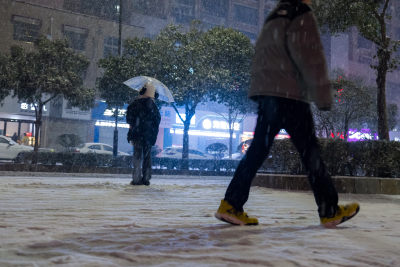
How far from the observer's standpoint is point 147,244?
7.80 ft

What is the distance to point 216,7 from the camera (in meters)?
50.6

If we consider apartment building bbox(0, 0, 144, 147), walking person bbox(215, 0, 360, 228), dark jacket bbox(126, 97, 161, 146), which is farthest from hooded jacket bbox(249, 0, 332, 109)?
apartment building bbox(0, 0, 144, 147)

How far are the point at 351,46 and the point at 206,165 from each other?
1600 inches

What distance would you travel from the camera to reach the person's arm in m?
3.08

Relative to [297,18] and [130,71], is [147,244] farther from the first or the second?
[130,71]

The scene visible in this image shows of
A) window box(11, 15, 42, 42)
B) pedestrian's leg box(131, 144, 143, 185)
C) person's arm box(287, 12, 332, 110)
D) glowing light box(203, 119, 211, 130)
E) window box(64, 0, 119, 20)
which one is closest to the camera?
person's arm box(287, 12, 332, 110)

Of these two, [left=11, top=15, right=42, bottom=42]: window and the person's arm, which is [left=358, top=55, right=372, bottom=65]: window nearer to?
[left=11, top=15, right=42, bottom=42]: window

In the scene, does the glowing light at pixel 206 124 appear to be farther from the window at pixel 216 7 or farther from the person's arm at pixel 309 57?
the person's arm at pixel 309 57

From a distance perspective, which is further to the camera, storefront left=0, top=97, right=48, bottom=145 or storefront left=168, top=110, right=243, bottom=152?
storefront left=168, top=110, right=243, bottom=152

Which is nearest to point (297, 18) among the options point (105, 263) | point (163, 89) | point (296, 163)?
point (105, 263)

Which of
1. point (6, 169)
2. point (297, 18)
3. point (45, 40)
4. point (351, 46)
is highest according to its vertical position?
point (351, 46)

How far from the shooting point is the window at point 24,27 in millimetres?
32094

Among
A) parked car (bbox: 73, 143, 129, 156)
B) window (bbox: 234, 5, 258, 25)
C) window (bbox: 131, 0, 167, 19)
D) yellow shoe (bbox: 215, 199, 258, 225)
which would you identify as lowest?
yellow shoe (bbox: 215, 199, 258, 225)

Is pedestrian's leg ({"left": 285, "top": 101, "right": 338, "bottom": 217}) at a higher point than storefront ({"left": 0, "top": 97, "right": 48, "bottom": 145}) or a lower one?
lower
